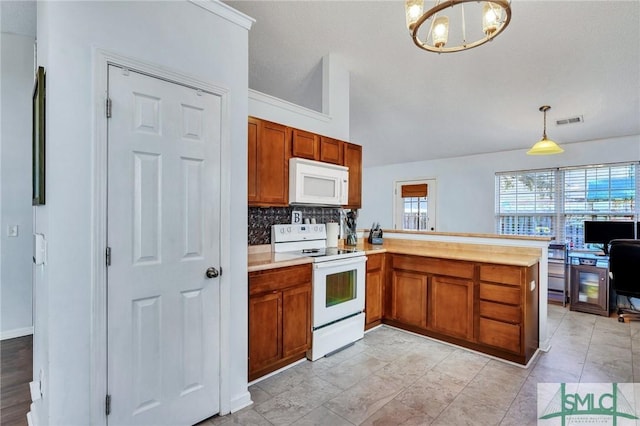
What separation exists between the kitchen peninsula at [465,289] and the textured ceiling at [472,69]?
6.34ft

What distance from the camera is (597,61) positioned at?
10.4 feet

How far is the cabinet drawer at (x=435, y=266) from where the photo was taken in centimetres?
294

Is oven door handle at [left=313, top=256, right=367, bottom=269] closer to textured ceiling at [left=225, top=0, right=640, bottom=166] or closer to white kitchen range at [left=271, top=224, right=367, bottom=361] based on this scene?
white kitchen range at [left=271, top=224, right=367, bottom=361]

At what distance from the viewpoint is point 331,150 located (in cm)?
335

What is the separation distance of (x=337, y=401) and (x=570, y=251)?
15.8ft

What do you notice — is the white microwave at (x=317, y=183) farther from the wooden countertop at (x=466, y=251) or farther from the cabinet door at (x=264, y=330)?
the cabinet door at (x=264, y=330)

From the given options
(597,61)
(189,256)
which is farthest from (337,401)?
(597,61)

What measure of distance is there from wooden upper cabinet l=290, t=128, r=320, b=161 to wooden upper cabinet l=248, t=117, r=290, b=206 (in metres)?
0.09

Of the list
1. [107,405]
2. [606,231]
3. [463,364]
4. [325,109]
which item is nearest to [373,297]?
[463,364]

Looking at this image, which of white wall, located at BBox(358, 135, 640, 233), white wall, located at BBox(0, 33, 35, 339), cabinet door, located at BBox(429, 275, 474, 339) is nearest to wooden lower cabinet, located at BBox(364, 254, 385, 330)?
cabinet door, located at BBox(429, 275, 474, 339)

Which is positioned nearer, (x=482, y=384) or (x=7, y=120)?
(x=482, y=384)

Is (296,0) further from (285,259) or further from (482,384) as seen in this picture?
(482,384)

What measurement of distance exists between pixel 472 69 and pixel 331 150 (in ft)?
6.35

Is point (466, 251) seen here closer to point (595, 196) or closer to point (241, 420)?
point (241, 420)
